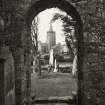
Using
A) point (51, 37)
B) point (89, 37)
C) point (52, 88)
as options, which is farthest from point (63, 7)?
point (51, 37)

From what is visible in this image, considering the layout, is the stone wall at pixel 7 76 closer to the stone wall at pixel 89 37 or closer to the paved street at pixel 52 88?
the stone wall at pixel 89 37

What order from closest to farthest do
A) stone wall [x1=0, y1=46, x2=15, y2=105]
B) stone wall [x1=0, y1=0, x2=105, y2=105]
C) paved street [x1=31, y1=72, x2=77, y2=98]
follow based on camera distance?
1. stone wall [x1=0, y1=46, x2=15, y2=105]
2. stone wall [x1=0, y1=0, x2=105, y2=105]
3. paved street [x1=31, y1=72, x2=77, y2=98]

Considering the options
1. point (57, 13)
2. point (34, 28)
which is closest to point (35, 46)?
point (34, 28)

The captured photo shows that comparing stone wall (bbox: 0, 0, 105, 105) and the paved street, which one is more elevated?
stone wall (bbox: 0, 0, 105, 105)

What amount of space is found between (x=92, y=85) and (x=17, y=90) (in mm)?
2166

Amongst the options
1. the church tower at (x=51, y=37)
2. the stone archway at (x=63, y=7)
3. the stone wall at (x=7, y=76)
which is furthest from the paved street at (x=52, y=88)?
the church tower at (x=51, y=37)

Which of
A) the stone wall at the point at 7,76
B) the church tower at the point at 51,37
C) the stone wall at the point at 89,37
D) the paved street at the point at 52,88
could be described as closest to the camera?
the stone wall at the point at 7,76

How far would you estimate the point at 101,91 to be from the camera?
5660mm

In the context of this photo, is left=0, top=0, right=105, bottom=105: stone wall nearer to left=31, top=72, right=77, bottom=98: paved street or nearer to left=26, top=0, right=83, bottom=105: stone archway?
left=26, top=0, right=83, bottom=105: stone archway

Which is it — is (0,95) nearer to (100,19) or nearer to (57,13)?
(100,19)

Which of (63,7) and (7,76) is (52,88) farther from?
(7,76)

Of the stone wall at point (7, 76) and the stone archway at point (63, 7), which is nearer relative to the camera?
the stone wall at point (7, 76)

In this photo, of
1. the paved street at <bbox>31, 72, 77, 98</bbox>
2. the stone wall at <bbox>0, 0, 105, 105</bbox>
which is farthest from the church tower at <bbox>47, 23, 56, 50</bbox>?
the stone wall at <bbox>0, 0, 105, 105</bbox>

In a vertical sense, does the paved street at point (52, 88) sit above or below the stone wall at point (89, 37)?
below
